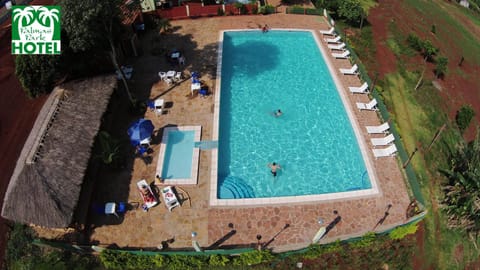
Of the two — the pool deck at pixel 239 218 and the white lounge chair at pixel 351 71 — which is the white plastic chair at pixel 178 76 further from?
the white lounge chair at pixel 351 71

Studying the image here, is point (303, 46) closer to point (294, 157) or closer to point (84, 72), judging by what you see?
point (294, 157)

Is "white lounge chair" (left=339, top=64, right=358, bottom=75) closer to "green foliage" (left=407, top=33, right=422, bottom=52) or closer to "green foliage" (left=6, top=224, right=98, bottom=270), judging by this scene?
"green foliage" (left=407, top=33, right=422, bottom=52)

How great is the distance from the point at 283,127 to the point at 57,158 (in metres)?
14.1

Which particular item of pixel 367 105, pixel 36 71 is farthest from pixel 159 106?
pixel 367 105

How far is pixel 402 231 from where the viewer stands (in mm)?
16078

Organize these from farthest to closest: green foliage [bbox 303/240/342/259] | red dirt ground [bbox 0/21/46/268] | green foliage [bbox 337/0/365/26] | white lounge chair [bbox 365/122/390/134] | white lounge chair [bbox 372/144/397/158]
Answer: green foliage [bbox 337/0/365/26] < white lounge chair [bbox 365/122/390/134] < white lounge chair [bbox 372/144/397/158] < red dirt ground [bbox 0/21/46/268] < green foliage [bbox 303/240/342/259]

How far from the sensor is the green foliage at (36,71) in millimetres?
17859

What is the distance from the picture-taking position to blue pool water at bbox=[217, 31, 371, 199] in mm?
18797

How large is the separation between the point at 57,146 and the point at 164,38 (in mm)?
15982

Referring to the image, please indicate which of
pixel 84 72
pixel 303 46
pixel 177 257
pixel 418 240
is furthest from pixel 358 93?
pixel 84 72

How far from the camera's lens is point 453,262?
17203mm

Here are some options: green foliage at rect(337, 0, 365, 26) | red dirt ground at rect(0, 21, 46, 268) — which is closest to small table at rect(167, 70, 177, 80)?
red dirt ground at rect(0, 21, 46, 268)

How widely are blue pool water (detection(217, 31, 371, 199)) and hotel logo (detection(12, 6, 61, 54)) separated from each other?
11.6 meters

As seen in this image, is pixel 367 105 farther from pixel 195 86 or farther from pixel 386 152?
pixel 195 86
